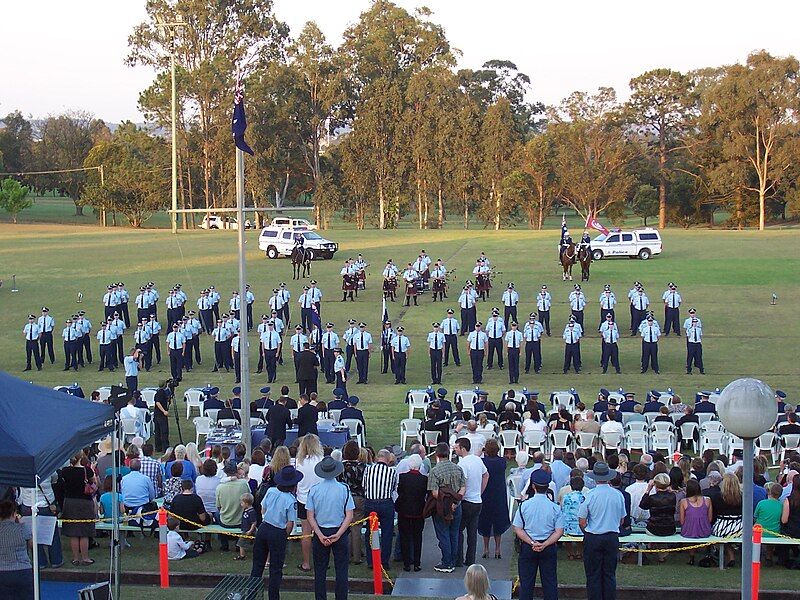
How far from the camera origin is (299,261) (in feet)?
121

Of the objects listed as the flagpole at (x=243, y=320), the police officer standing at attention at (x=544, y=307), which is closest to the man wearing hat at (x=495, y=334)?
the police officer standing at attention at (x=544, y=307)

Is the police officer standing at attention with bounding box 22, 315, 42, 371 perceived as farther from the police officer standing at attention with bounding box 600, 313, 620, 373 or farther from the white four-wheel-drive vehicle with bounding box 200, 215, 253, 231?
the white four-wheel-drive vehicle with bounding box 200, 215, 253, 231

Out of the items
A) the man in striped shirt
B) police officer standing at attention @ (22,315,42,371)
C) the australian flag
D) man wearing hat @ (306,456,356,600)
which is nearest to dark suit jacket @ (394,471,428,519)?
the man in striped shirt

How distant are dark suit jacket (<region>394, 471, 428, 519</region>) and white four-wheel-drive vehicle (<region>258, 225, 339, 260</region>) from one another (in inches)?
1252

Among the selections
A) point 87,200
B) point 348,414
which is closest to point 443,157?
point 87,200

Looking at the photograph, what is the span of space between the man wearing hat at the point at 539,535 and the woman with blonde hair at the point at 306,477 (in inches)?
99.1

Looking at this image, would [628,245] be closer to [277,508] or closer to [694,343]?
[694,343]

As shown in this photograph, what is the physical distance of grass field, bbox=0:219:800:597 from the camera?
21.7 m

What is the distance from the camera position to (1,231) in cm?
6197

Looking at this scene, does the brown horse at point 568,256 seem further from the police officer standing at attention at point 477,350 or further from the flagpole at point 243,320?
the flagpole at point 243,320

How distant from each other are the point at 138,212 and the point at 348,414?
62.6m

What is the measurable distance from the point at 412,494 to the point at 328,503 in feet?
4.72

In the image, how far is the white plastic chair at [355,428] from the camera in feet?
52.6

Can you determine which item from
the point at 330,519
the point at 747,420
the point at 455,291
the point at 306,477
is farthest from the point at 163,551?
the point at 455,291
